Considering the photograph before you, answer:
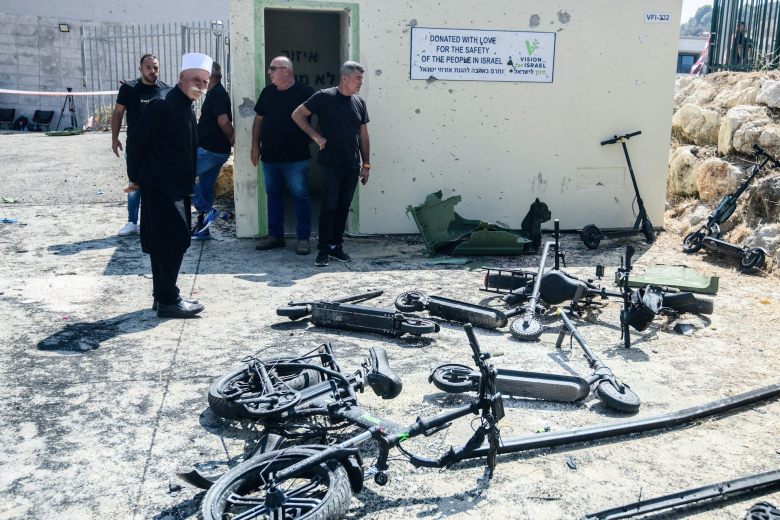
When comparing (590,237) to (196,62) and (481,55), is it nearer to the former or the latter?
(481,55)

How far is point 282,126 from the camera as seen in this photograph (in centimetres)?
844

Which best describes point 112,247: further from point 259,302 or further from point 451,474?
point 451,474

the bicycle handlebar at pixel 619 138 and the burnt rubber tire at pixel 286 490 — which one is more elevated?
the bicycle handlebar at pixel 619 138

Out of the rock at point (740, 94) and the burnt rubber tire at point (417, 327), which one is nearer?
the burnt rubber tire at point (417, 327)

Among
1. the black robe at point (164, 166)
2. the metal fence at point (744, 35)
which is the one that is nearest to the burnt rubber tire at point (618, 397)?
the black robe at point (164, 166)

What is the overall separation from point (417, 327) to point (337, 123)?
3.10 meters

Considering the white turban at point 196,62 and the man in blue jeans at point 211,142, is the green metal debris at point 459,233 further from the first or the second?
the white turban at point 196,62

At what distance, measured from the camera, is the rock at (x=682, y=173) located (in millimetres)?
10781

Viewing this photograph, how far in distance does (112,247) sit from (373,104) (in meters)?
3.41

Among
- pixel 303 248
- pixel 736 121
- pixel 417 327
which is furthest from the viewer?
pixel 736 121

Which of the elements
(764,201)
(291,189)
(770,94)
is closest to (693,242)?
(764,201)

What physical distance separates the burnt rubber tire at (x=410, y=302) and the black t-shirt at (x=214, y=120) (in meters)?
3.55

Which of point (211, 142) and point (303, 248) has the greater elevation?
point (211, 142)

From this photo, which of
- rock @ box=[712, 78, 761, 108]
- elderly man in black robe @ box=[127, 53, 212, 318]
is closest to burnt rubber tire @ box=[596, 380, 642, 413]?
elderly man in black robe @ box=[127, 53, 212, 318]
